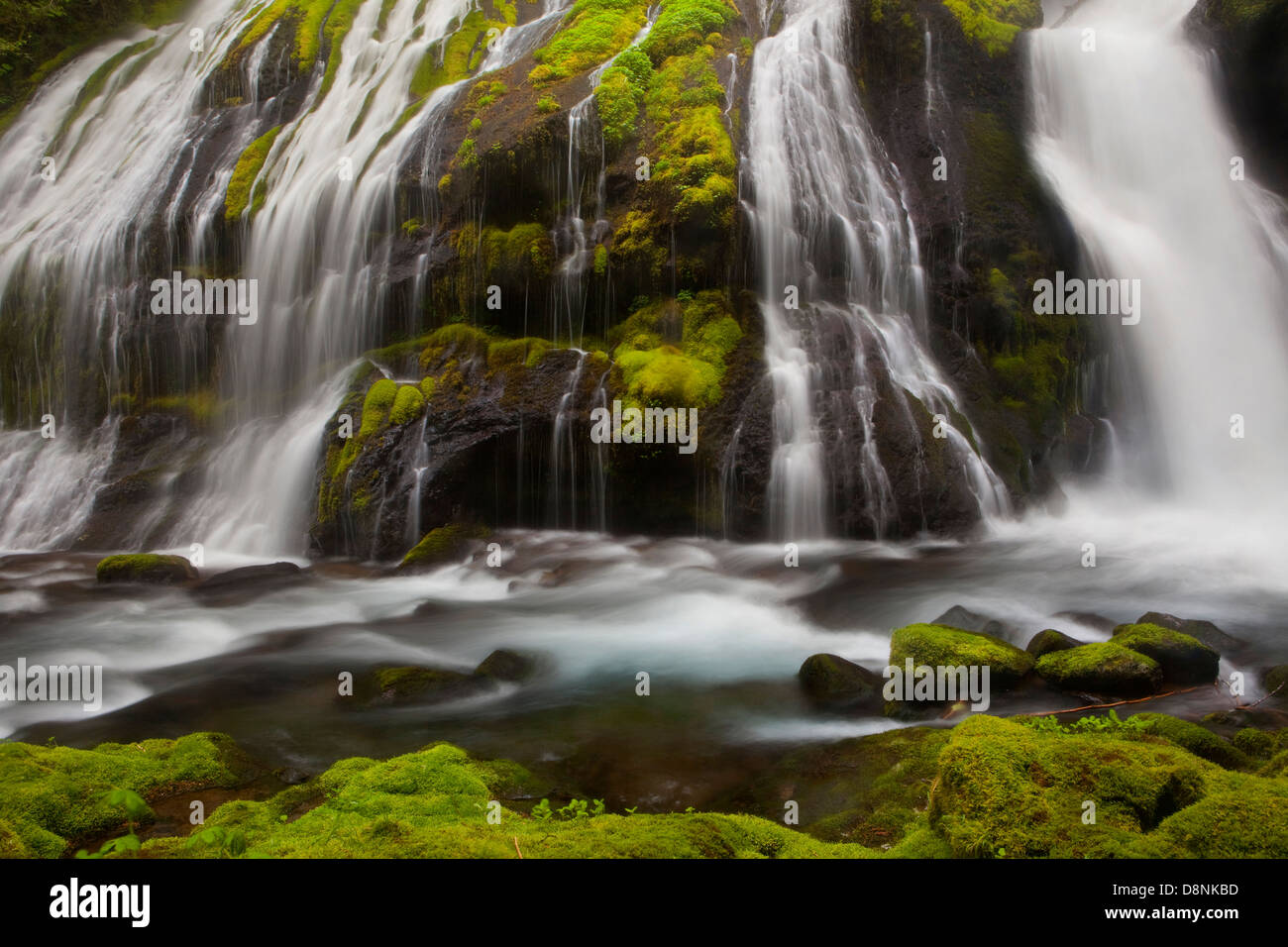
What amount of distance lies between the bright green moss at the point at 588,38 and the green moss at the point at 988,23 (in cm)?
741

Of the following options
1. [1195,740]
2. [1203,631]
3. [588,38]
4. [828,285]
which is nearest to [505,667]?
[1195,740]

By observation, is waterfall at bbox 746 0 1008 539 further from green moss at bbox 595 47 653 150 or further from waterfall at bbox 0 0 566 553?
waterfall at bbox 0 0 566 553

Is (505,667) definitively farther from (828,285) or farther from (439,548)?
(828,285)

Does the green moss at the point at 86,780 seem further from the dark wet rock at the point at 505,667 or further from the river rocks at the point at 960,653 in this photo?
the river rocks at the point at 960,653

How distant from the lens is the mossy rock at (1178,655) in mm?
7328

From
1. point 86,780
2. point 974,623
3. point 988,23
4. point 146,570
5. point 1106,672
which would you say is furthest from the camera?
point 988,23

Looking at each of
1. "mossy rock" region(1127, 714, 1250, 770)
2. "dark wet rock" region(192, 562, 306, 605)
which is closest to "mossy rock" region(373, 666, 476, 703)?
"dark wet rock" region(192, 562, 306, 605)

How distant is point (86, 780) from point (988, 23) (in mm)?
22352

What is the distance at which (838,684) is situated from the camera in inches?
297

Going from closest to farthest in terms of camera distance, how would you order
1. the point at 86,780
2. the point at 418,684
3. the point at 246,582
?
the point at 86,780
the point at 418,684
the point at 246,582

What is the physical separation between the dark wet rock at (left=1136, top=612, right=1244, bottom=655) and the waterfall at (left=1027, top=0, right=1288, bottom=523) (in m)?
7.43

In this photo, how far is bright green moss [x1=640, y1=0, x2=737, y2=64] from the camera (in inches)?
685

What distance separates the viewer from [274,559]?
46.4 ft
